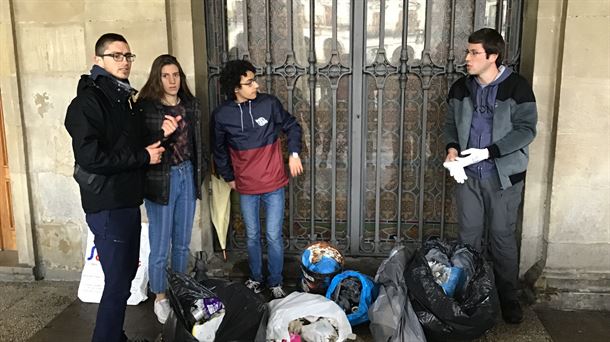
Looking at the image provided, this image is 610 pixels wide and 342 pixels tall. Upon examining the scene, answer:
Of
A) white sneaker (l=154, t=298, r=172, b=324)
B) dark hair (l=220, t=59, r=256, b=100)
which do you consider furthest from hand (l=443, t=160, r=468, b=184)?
white sneaker (l=154, t=298, r=172, b=324)

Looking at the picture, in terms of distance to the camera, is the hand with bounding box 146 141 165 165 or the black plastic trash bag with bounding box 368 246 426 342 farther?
the black plastic trash bag with bounding box 368 246 426 342

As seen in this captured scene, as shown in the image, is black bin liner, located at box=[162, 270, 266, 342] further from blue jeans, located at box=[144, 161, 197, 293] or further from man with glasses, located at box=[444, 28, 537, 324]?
man with glasses, located at box=[444, 28, 537, 324]

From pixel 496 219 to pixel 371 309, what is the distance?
109cm

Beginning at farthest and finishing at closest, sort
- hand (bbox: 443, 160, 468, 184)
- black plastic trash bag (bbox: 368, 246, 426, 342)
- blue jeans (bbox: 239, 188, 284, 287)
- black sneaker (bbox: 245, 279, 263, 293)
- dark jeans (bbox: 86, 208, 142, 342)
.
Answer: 1. black sneaker (bbox: 245, 279, 263, 293)
2. blue jeans (bbox: 239, 188, 284, 287)
3. hand (bbox: 443, 160, 468, 184)
4. black plastic trash bag (bbox: 368, 246, 426, 342)
5. dark jeans (bbox: 86, 208, 142, 342)

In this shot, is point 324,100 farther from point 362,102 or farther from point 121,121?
point 121,121

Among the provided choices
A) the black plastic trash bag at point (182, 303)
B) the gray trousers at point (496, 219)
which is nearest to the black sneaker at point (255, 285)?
the black plastic trash bag at point (182, 303)

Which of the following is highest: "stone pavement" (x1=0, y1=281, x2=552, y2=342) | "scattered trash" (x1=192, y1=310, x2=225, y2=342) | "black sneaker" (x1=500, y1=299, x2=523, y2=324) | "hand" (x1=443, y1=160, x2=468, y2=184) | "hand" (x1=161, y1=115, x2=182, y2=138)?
"hand" (x1=161, y1=115, x2=182, y2=138)

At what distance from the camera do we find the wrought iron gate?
4.32 meters

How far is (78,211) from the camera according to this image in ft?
14.8

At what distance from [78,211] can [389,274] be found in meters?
2.65

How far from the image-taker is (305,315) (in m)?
3.37

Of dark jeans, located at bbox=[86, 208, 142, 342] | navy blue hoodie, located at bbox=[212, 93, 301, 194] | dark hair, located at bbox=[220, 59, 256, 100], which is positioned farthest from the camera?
navy blue hoodie, located at bbox=[212, 93, 301, 194]

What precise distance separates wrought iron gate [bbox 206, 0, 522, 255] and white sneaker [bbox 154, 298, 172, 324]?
128 cm

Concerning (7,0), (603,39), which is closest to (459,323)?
(603,39)
